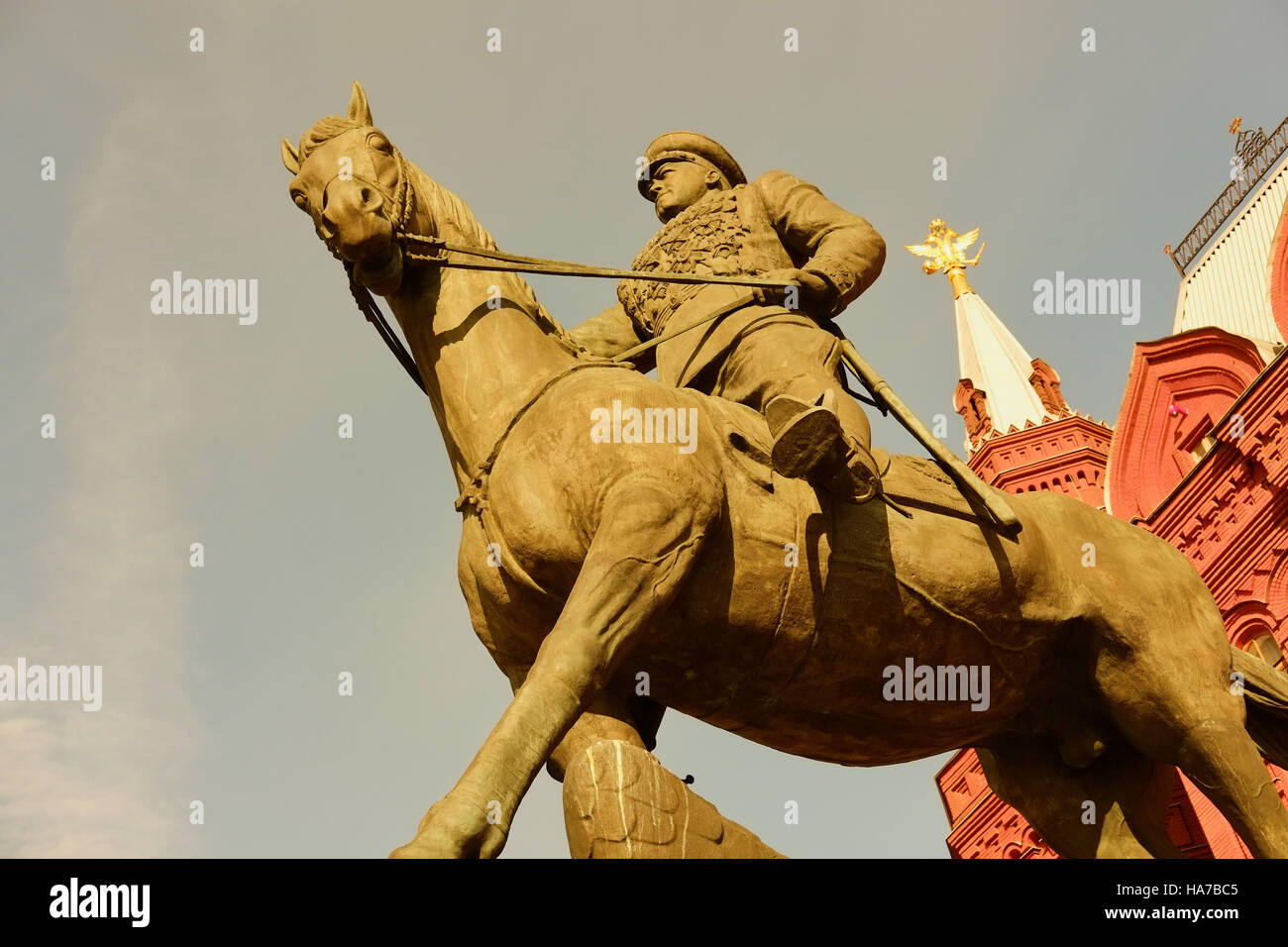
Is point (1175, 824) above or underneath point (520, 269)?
underneath

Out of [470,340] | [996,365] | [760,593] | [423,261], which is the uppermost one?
[996,365]

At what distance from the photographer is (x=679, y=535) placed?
212 inches

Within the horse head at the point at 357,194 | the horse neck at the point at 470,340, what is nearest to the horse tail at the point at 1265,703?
the horse neck at the point at 470,340

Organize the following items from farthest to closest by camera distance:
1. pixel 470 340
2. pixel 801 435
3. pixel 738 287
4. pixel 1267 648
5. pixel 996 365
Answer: pixel 996 365 < pixel 1267 648 < pixel 738 287 < pixel 470 340 < pixel 801 435

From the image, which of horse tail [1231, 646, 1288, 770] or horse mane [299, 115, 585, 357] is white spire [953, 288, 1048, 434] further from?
horse mane [299, 115, 585, 357]

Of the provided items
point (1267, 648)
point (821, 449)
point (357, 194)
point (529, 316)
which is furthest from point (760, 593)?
point (1267, 648)

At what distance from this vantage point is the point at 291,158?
644 cm

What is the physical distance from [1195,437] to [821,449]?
27.8 meters

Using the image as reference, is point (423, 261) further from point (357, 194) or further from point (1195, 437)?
point (1195, 437)

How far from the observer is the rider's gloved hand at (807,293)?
685 cm

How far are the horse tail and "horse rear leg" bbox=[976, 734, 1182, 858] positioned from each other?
0.49m

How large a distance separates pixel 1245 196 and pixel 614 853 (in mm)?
36984
